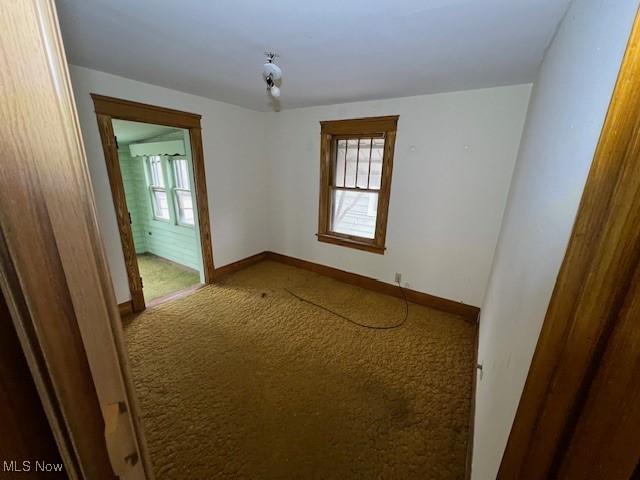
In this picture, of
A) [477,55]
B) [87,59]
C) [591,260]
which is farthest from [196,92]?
[591,260]

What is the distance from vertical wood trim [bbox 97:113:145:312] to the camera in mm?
2219

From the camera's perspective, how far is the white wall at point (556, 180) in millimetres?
622

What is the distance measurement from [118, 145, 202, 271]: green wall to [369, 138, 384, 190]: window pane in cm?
280

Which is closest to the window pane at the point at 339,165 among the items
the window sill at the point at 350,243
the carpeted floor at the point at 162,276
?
the window sill at the point at 350,243

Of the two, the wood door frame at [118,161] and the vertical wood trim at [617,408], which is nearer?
the vertical wood trim at [617,408]

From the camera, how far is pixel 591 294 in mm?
439

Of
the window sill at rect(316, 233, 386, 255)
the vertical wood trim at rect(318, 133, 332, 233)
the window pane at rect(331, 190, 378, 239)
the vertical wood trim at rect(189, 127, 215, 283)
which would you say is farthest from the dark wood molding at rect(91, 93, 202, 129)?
the window sill at rect(316, 233, 386, 255)

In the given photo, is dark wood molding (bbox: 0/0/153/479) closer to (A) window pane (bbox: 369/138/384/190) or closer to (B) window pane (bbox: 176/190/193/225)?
(A) window pane (bbox: 369/138/384/190)

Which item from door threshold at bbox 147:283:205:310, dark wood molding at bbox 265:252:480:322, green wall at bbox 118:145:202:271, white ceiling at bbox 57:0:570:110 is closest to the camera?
white ceiling at bbox 57:0:570:110

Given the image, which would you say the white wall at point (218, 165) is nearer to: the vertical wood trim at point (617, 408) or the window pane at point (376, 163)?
the window pane at point (376, 163)

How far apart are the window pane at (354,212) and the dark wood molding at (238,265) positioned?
136 centimetres

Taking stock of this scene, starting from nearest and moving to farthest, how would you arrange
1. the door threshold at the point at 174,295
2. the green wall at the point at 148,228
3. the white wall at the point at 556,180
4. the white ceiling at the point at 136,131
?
the white wall at the point at 556,180, the door threshold at the point at 174,295, the white ceiling at the point at 136,131, the green wall at the point at 148,228

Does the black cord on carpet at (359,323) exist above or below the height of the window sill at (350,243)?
below

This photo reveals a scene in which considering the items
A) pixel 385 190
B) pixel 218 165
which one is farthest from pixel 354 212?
pixel 218 165
